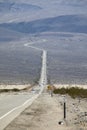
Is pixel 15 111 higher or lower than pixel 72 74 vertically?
higher

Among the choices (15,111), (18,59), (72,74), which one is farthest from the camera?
(18,59)

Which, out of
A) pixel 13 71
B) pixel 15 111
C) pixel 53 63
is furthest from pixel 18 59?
pixel 15 111

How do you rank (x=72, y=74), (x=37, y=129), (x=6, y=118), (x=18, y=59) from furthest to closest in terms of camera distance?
1. (x=18, y=59)
2. (x=72, y=74)
3. (x=6, y=118)
4. (x=37, y=129)

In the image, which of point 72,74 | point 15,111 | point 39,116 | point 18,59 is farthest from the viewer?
point 18,59

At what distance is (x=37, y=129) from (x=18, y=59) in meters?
175

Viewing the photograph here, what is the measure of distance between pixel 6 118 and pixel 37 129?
3079 mm

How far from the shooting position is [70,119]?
24.3 m

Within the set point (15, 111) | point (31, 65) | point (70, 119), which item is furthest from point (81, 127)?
point (31, 65)

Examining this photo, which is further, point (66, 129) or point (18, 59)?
point (18, 59)

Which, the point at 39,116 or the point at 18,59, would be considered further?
the point at 18,59

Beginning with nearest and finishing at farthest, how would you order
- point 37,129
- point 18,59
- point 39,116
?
point 37,129
point 39,116
point 18,59

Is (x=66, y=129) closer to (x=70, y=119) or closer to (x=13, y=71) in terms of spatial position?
(x=70, y=119)

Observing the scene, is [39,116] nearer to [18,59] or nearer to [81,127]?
[81,127]

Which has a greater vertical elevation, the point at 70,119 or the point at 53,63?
the point at 70,119
